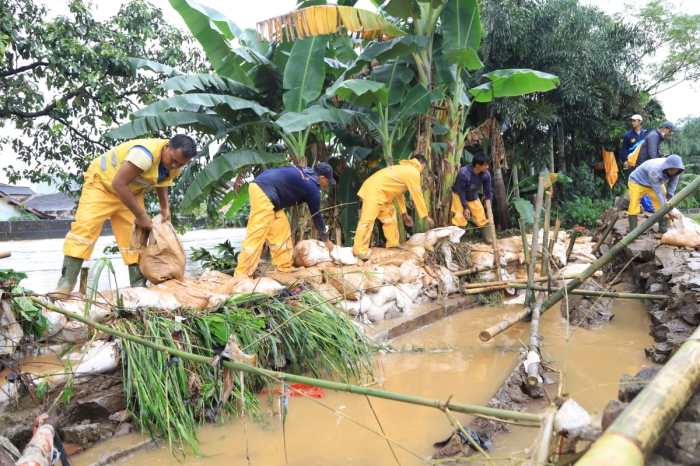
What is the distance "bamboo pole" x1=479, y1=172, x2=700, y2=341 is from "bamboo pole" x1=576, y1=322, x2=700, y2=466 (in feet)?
5.75

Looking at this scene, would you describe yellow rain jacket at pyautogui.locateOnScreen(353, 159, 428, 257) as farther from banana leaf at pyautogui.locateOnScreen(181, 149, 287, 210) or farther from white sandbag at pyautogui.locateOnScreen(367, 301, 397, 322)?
banana leaf at pyautogui.locateOnScreen(181, 149, 287, 210)

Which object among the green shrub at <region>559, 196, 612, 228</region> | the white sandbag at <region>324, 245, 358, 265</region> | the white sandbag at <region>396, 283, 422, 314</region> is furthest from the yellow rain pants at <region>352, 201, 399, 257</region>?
the green shrub at <region>559, 196, 612, 228</region>

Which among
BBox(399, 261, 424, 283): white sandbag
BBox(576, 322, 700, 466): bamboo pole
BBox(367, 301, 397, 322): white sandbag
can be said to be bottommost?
BBox(367, 301, 397, 322): white sandbag

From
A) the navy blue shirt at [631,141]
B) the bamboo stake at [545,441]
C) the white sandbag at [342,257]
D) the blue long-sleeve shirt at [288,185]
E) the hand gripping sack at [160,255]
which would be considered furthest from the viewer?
the navy blue shirt at [631,141]

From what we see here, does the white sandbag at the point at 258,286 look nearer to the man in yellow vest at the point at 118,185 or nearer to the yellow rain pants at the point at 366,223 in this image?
the man in yellow vest at the point at 118,185

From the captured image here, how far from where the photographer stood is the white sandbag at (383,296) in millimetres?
4965

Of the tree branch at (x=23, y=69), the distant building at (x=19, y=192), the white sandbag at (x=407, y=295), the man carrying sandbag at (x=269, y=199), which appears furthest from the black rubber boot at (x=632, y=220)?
the distant building at (x=19, y=192)

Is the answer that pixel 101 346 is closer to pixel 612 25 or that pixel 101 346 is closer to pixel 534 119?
pixel 534 119

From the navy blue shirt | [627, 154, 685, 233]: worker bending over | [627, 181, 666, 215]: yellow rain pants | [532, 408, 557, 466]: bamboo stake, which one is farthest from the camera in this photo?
the navy blue shirt

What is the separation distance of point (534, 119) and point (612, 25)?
3471 mm

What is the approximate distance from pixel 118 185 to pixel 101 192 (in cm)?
28

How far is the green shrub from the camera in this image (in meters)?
10.8

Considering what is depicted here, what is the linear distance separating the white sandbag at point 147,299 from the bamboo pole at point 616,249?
7.42 ft

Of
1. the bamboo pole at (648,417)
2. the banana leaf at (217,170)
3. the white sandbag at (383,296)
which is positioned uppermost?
the banana leaf at (217,170)
